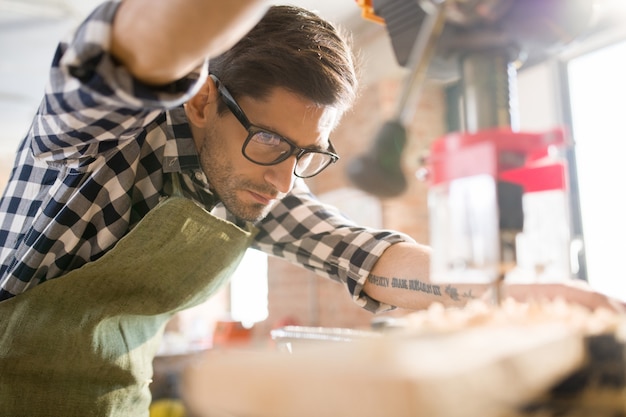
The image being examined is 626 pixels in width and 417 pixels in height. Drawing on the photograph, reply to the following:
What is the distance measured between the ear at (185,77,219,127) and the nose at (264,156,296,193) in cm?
16

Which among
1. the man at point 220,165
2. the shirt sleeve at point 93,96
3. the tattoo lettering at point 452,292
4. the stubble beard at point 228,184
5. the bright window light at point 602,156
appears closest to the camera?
the shirt sleeve at point 93,96

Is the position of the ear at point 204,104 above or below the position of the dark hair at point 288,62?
below

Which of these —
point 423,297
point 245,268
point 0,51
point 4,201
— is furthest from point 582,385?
point 245,268

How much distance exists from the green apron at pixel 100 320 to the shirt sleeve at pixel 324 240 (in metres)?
0.20

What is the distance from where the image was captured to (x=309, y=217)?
1.13m

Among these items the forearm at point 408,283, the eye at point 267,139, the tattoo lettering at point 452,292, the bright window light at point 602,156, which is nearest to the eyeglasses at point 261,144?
the eye at point 267,139

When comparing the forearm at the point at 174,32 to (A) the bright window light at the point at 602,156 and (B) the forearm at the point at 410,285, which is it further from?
(A) the bright window light at the point at 602,156

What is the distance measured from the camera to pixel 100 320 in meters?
0.87

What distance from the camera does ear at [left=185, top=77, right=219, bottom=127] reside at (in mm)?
1045

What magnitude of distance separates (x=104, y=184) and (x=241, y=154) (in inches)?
10.4

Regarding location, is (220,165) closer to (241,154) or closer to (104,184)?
(241,154)

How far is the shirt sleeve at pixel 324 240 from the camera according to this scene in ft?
3.45

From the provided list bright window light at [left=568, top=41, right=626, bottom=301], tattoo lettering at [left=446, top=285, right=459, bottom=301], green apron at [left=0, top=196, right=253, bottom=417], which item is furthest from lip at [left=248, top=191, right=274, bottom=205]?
bright window light at [left=568, top=41, right=626, bottom=301]

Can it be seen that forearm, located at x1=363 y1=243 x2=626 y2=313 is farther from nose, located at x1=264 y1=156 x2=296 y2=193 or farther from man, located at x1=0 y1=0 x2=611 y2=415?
nose, located at x1=264 y1=156 x2=296 y2=193
